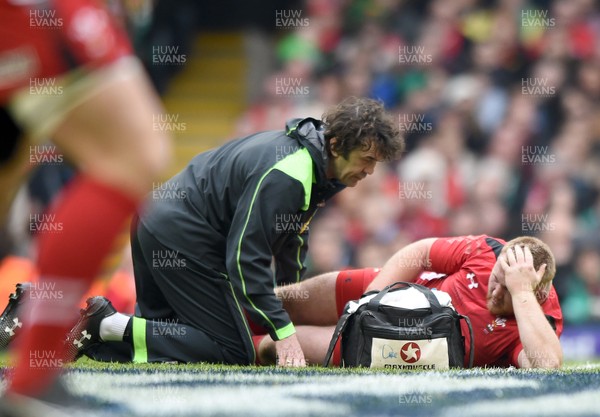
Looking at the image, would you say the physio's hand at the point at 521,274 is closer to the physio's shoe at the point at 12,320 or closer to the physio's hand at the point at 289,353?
the physio's hand at the point at 289,353

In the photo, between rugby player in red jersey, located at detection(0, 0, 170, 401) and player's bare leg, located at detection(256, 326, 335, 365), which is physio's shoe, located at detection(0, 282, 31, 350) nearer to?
player's bare leg, located at detection(256, 326, 335, 365)

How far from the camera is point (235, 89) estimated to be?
1319 centimetres

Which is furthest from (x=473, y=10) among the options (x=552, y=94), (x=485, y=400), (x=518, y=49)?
(x=485, y=400)

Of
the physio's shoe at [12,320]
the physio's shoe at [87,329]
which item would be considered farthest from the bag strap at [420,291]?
the physio's shoe at [12,320]

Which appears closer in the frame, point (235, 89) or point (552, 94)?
point (552, 94)

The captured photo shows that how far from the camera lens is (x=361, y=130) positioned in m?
4.83

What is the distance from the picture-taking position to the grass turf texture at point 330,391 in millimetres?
3094

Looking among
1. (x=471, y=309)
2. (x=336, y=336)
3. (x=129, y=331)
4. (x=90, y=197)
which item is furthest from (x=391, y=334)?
→ (x=90, y=197)

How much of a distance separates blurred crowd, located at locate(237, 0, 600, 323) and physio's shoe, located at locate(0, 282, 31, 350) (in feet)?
15.6

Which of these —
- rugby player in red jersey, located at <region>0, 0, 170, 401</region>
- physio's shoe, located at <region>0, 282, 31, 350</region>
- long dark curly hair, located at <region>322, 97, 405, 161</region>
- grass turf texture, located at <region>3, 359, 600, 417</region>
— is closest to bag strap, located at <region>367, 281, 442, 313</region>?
grass turf texture, located at <region>3, 359, 600, 417</region>

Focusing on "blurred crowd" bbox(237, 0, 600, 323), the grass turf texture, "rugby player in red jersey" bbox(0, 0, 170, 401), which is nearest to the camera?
"rugby player in red jersey" bbox(0, 0, 170, 401)

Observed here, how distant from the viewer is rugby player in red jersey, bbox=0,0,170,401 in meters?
2.52

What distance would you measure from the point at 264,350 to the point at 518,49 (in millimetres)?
6270

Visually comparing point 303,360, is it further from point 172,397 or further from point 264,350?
point 172,397
